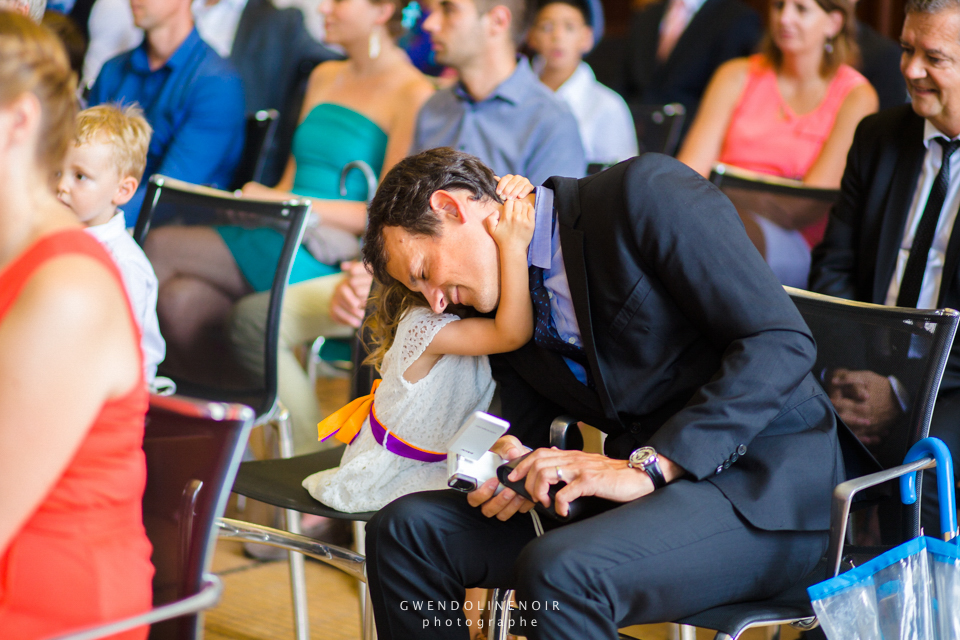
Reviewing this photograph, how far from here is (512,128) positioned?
2.85 m

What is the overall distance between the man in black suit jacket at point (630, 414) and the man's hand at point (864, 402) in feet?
0.46

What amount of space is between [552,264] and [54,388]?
86 cm

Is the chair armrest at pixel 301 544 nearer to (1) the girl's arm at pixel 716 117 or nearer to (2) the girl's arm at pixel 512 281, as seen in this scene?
(2) the girl's arm at pixel 512 281

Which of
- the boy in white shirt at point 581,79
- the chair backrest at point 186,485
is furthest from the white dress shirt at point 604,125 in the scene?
the chair backrest at point 186,485

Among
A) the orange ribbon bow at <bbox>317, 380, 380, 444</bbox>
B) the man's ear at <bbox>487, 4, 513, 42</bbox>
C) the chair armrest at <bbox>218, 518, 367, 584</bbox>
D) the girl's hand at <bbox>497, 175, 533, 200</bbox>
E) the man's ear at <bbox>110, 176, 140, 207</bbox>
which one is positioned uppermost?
the man's ear at <bbox>487, 4, 513, 42</bbox>

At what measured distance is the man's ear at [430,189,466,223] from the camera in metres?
1.52

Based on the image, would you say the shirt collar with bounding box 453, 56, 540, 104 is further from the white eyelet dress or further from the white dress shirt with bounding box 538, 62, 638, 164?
the white eyelet dress

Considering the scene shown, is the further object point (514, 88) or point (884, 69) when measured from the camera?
point (884, 69)

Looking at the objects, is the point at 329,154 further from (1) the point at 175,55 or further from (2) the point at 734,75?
(2) the point at 734,75

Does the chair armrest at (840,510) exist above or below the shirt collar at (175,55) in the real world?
below

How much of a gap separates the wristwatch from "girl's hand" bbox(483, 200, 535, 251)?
1.29 ft

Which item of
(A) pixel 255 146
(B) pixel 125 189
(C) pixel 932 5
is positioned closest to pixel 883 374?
(C) pixel 932 5

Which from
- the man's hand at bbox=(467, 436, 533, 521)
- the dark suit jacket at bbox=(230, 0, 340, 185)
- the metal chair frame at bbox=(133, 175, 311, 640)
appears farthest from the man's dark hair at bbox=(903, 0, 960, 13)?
the dark suit jacket at bbox=(230, 0, 340, 185)

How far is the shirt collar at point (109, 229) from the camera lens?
6.81 feet
